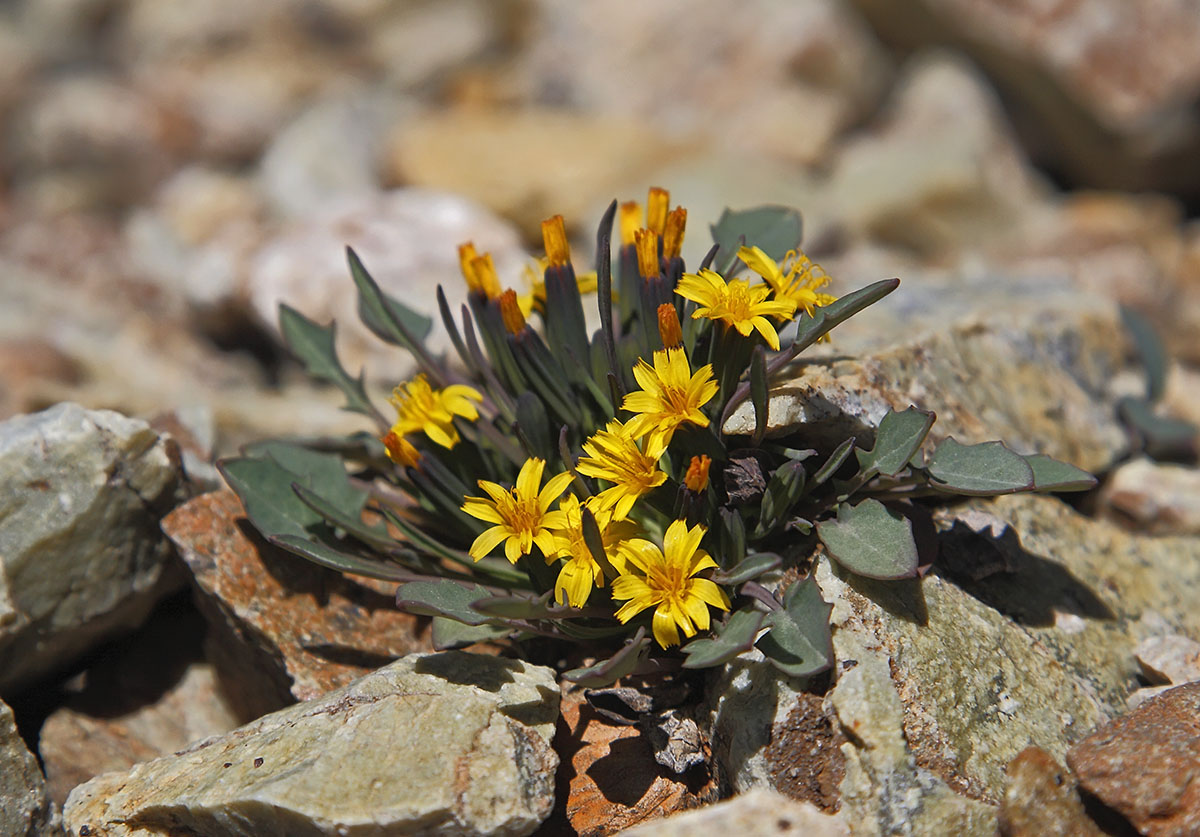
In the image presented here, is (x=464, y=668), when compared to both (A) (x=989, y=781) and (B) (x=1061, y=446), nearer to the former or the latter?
(A) (x=989, y=781)

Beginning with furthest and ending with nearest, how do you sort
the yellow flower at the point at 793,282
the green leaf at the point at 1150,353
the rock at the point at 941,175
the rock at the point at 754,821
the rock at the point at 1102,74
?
1. the rock at the point at 941,175
2. the rock at the point at 1102,74
3. the green leaf at the point at 1150,353
4. the yellow flower at the point at 793,282
5. the rock at the point at 754,821

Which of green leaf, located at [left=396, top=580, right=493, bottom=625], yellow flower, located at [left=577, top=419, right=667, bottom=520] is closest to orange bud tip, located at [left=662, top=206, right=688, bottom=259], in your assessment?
yellow flower, located at [left=577, top=419, right=667, bottom=520]

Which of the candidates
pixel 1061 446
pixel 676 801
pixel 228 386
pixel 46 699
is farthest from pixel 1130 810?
pixel 228 386

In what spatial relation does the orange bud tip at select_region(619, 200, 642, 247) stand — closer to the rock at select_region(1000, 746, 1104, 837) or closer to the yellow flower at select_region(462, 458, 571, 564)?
the yellow flower at select_region(462, 458, 571, 564)

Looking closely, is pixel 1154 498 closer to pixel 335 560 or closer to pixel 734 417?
pixel 734 417

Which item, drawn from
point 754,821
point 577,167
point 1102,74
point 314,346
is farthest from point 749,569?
point 1102,74

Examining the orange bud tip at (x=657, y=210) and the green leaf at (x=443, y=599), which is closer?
the green leaf at (x=443, y=599)

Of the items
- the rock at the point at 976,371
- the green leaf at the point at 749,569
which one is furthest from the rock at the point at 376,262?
the green leaf at the point at 749,569

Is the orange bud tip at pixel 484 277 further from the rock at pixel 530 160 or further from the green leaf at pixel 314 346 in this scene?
the rock at pixel 530 160
